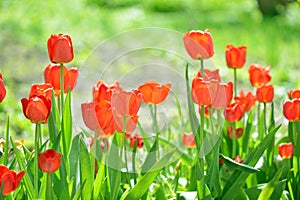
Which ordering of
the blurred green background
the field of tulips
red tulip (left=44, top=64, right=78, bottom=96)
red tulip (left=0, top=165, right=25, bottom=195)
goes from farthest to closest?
the blurred green background < red tulip (left=44, top=64, right=78, bottom=96) < the field of tulips < red tulip (left=0, top=165, right=25, bottom=195)

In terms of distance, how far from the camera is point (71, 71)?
7.13 feet

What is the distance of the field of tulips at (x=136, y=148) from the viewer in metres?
1.91

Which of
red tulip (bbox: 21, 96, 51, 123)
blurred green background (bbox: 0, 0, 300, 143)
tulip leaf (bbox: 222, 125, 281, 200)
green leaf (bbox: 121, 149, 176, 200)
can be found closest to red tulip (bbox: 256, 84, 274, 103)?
tulip leaf (bbox: 222, 125, 281, 200)

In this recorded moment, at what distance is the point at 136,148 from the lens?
2.26 metres

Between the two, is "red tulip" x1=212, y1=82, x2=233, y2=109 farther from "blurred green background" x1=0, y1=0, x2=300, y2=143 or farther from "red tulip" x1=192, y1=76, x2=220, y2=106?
"blurred green background" x1=0, y1=0, x2=300, y2=143

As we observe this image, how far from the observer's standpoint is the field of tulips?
1.91 metres

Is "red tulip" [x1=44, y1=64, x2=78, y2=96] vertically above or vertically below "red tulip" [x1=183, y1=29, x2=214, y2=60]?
below

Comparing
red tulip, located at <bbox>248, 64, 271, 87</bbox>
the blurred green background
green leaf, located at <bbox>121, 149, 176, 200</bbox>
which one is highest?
the blurred green background

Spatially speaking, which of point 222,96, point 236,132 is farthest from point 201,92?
point 236,132

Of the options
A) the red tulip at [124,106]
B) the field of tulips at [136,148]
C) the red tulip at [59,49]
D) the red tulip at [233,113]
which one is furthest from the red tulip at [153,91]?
the red tulip at [233,113]

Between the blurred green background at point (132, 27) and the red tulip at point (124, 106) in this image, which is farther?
the blurred green background at point (132, 27)

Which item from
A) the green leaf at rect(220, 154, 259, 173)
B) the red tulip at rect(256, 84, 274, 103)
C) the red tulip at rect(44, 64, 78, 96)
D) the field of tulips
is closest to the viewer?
the field of tulips

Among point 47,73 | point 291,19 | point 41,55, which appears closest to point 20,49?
point 41,55

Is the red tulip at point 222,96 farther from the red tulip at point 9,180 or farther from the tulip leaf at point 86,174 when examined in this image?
the red tulip at point 9,180
